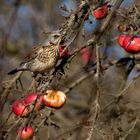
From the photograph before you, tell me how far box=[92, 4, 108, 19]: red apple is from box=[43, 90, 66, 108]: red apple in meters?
0.54

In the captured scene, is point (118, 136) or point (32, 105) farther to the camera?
point (118, 136)

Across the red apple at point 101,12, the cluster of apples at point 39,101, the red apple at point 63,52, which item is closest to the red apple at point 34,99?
the cluster of apples at point 39,101

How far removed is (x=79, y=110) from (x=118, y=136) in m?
5.39

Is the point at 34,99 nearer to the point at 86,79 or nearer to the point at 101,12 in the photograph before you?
the point at 101,12

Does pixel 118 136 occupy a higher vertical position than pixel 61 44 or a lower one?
lower

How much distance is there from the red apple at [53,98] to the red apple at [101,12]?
21.2 inches

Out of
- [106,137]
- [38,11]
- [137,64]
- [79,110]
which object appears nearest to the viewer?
[106,137]

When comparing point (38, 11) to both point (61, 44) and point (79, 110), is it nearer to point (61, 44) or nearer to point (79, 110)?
point (79, 110)

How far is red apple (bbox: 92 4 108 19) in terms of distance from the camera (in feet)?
10.3

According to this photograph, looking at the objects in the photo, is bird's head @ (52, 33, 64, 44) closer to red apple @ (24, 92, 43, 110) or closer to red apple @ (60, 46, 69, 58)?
red apple @ (60, 46, 69, 58)

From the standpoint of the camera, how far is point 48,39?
292 centimetres

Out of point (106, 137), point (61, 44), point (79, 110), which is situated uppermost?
point (61, 44)

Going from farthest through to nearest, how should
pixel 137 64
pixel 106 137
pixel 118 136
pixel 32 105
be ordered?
pixel 137 64 → pixel 118 136 → pixel 106 137 → pixel 32 105

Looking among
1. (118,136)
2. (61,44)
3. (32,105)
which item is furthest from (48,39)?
(118,136)
